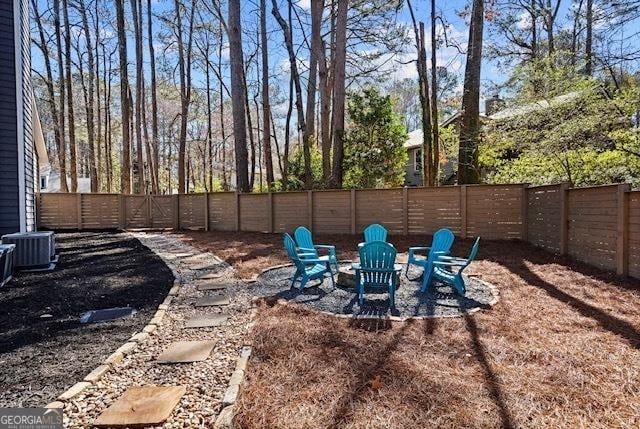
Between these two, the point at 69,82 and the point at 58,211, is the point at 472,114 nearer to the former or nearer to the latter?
the point at 58,211

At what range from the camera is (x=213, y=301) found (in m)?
4.42

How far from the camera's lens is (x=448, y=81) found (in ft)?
56.0

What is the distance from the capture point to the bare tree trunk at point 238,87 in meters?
12.1

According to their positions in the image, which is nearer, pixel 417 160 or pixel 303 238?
pixel 303 238

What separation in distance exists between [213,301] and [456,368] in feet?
9.33

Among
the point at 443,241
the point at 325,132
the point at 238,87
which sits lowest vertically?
the point at 443,241

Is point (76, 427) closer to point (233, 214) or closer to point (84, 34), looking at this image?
point (233, 214)

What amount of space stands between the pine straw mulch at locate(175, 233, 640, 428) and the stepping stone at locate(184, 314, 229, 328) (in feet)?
1.25

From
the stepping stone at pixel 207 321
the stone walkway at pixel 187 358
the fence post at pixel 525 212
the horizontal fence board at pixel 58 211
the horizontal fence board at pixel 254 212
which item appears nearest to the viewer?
the stone walkway at pixel 187 358

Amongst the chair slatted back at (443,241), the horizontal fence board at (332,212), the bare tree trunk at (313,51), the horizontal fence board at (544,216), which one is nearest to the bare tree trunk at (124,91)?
the bare tree trunk at (313,51)

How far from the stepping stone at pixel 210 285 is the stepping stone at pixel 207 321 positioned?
117 cm

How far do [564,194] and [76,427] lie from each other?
23.7 feet

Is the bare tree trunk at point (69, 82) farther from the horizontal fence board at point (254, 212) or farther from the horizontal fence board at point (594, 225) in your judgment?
the horizontal fence board at point (594, 225)

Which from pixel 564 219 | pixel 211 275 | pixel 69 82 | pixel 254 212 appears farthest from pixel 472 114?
pixel 69 82
